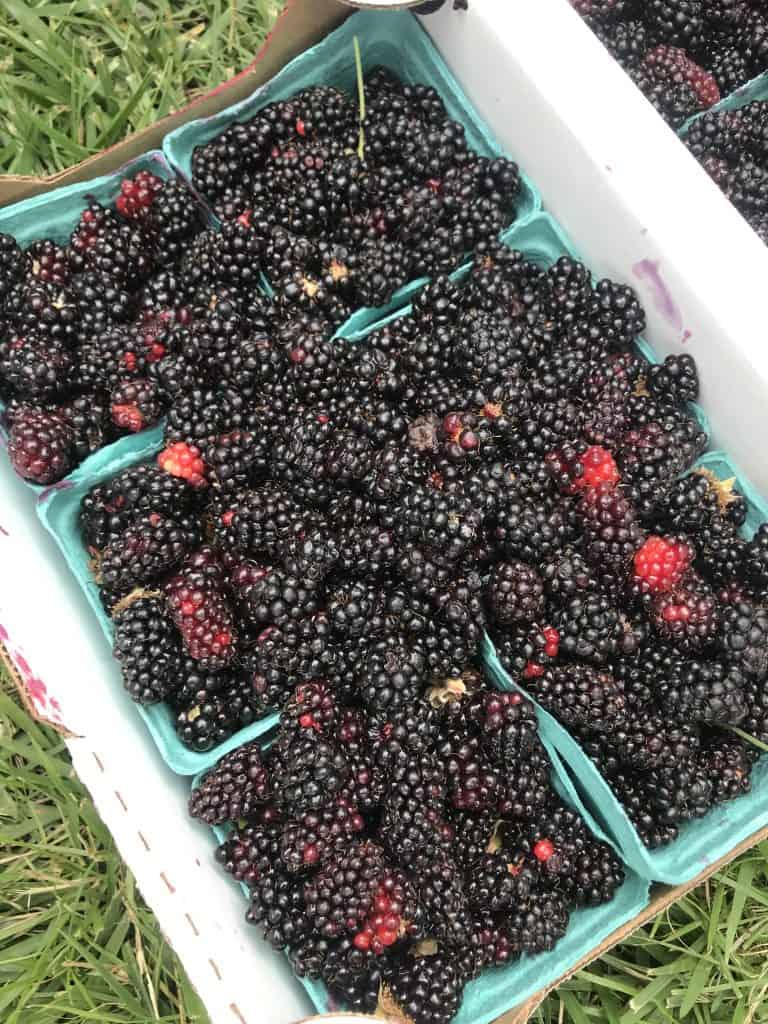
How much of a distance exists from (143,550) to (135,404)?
1.29 feet

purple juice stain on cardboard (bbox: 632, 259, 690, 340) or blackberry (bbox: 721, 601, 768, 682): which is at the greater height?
purple juice stain on cardboard (bbox: 632, 259, 690, 340)

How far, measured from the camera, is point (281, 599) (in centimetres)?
179

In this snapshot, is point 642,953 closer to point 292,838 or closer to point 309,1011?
point 309,1011

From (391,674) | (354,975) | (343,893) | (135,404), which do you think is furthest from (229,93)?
(354,975)

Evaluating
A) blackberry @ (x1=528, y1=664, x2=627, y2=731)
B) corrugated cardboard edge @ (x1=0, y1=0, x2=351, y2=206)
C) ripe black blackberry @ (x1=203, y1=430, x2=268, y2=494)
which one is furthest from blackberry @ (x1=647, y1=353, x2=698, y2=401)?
corrugated cardboard edge @ (x1=0, y1=0, x2=351, y2=206)

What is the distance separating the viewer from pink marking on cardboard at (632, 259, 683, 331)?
2045 mm

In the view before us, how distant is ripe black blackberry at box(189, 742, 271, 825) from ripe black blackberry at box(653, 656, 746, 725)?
35.4 inches

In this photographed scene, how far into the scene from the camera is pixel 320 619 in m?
1.81

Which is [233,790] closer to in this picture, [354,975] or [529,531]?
[354,975]

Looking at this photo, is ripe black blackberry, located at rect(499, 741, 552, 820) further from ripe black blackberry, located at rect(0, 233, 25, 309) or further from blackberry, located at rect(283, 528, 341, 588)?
ripe black blackberry, located at rect(0, 233, 25, 309)

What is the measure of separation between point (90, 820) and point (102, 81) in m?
2.22

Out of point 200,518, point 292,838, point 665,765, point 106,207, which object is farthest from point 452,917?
Answer: point 106,207

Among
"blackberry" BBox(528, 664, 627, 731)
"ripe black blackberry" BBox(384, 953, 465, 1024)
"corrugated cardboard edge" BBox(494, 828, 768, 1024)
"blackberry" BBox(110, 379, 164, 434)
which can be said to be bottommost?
"corrugated cardboard edge" BBox(494, 828, 768, 1024)

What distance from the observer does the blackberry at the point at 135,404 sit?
2045 mm
